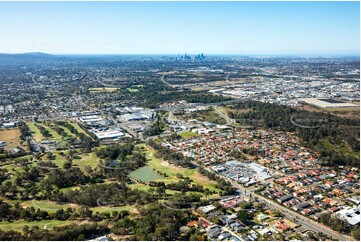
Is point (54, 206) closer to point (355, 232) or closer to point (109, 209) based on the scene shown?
point (109, 209)

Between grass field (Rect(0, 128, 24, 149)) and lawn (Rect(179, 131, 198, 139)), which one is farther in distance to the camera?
lawn (Rect(179, 131, 198, 139))

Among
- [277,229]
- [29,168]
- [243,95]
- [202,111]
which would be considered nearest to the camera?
[277,229]

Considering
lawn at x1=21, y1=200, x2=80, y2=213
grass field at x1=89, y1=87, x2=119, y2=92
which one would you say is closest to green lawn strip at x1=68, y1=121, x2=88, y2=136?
lawn at x1=21, y1=200, x2=80, y2=213

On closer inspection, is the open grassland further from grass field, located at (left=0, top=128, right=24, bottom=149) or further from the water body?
grass field, located at (left=0, top=128, right=24, bottom=149)

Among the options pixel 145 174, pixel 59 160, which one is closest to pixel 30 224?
pixel 145 174

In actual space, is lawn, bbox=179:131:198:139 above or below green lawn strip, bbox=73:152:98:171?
above

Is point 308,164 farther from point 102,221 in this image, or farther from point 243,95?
point 243,95

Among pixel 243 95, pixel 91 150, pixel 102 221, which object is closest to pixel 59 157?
pixel 91 150
